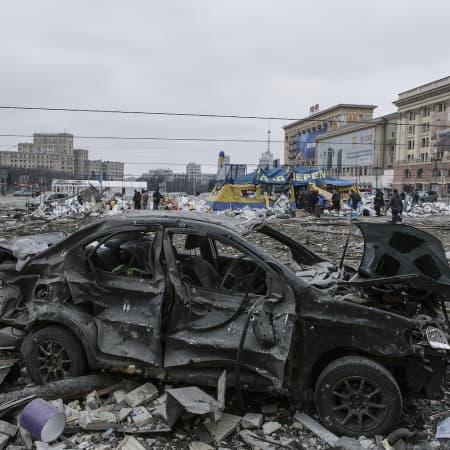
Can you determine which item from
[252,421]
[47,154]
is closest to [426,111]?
[47,154]

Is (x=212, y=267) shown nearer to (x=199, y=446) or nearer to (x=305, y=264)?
(x=305, y=264)

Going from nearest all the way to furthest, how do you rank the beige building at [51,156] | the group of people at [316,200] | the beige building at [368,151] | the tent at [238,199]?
the group of people at [316,200], the tent at [238,199], the beige building at [51,156], the beige building at [368,151]

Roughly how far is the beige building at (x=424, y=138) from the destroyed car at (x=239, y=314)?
213ft

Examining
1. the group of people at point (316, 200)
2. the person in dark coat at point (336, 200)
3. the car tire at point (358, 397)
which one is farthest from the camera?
the person in dark coat at point (336, 200)

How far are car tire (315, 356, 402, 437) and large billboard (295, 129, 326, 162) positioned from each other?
11363 cm

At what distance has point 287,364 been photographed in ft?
11.8

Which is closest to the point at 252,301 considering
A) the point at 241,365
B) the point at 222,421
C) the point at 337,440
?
the point at 241,365

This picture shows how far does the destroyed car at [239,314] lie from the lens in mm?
3498

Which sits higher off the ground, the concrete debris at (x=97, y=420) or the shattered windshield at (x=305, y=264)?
the shattered windshield at (x=305, y=264)

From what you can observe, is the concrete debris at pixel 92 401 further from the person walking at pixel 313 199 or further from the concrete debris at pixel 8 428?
the person walking at pixel 313 199

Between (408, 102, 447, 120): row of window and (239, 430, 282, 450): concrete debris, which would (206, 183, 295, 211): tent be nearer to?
(239, 430, 282, 450): concrete debris

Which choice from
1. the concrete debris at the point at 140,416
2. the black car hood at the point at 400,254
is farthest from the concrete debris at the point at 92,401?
the black car hood at the point at 400,254

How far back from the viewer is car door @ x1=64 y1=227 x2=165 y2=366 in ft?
12.8

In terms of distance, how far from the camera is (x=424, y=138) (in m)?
76.5
